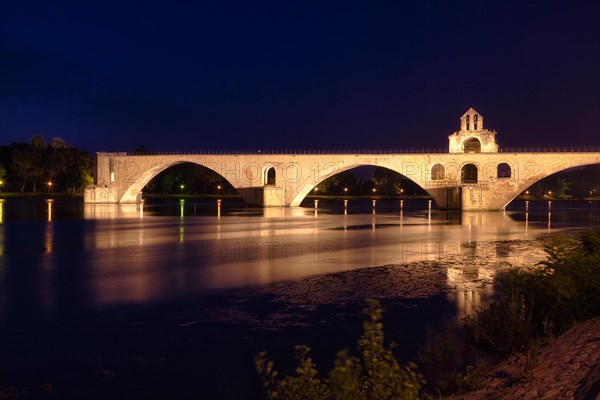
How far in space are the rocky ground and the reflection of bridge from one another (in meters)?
55.1

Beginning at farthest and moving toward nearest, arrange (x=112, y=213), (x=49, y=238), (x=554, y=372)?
(x=112, y=213) → (x=49, y=238) → (x=554, y=372)

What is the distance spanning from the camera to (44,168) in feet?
308

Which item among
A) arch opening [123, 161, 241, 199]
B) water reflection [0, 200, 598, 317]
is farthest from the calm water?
arch opening [123, 161, 241, 199]

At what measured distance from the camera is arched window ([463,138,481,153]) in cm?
6631

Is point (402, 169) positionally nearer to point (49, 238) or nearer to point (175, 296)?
point (49, 238)

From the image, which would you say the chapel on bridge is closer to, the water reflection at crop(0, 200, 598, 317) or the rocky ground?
the water reflection at crop(0, 200, 598, 317)

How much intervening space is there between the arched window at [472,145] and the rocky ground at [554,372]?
6216cm

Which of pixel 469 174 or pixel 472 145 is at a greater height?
pixel 472 145

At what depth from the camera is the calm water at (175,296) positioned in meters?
7.66

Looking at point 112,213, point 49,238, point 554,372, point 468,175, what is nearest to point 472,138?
point 468,175

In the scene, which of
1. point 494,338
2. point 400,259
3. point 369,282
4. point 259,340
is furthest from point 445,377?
point 400,259

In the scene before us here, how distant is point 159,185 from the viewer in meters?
112

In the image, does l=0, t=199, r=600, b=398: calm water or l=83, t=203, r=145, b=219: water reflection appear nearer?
l=0, t=199, r=600, b=398: calm water

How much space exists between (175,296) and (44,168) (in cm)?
9254
